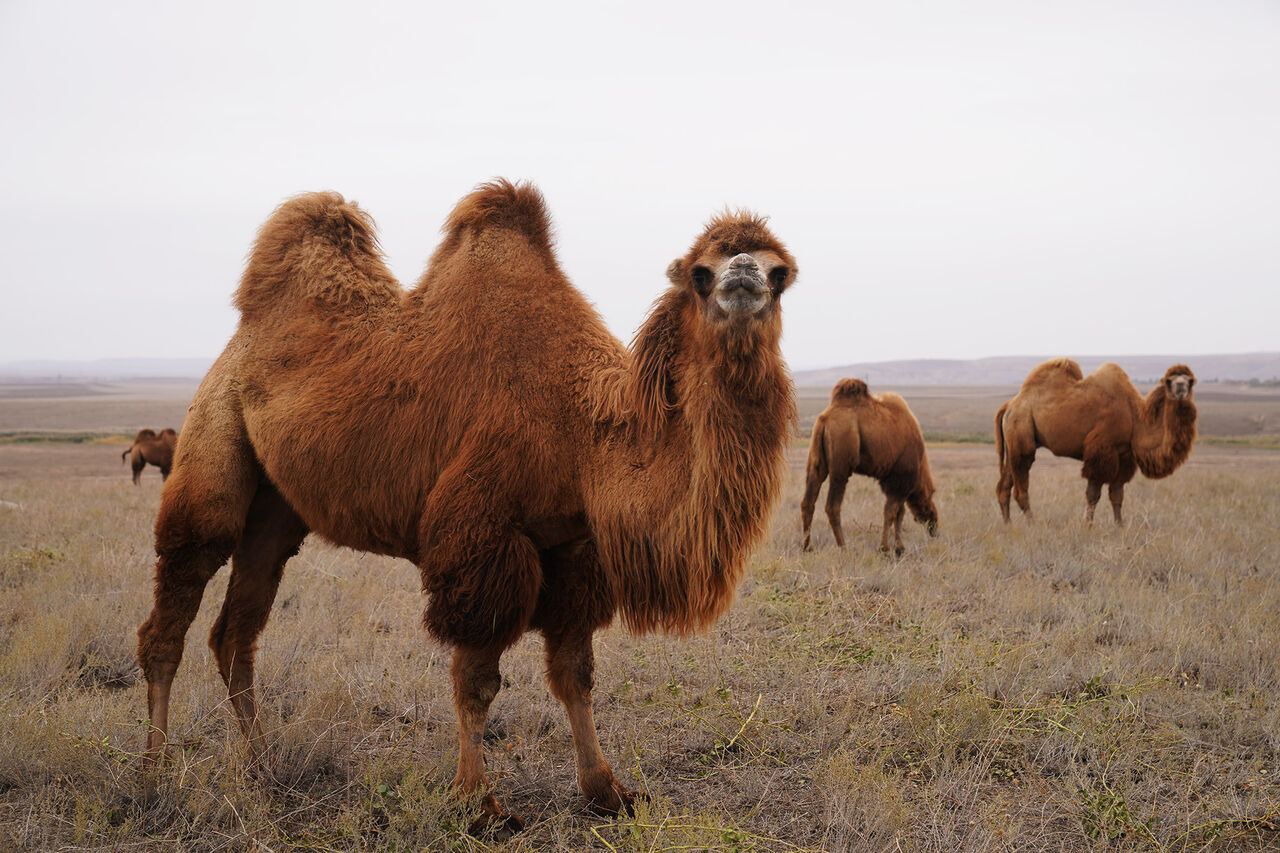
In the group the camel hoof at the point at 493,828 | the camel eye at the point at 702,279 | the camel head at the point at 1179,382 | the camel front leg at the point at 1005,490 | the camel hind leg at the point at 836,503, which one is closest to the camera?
the camel eye at the point at 702,279

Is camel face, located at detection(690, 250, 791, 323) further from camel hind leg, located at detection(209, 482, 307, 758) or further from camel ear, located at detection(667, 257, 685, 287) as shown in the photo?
camel hind leg, located at detection(209, 482, 307, 758)

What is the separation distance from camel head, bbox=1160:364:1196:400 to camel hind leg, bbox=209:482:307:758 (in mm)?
11992

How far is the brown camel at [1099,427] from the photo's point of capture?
11969 mm

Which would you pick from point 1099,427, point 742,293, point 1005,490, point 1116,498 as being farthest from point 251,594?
point 1099,427

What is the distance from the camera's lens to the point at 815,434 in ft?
35.5

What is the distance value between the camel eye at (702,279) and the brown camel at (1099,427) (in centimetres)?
1056

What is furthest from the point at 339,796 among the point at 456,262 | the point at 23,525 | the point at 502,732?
the point at 23,525

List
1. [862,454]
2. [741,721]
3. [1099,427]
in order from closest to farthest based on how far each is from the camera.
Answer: [741,721]
[862,454]
[1099,427]

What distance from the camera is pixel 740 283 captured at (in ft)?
10.2

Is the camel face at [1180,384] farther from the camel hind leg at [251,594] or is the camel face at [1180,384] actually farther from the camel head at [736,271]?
the camel hind leg at [251,594]

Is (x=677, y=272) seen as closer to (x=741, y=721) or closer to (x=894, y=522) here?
(x=741, y=721)

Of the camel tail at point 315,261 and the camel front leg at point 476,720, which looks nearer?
the camel front leg at point 476,720

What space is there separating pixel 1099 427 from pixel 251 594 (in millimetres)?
12153

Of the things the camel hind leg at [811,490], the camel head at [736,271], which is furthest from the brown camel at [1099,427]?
the camel head at [736,271]
